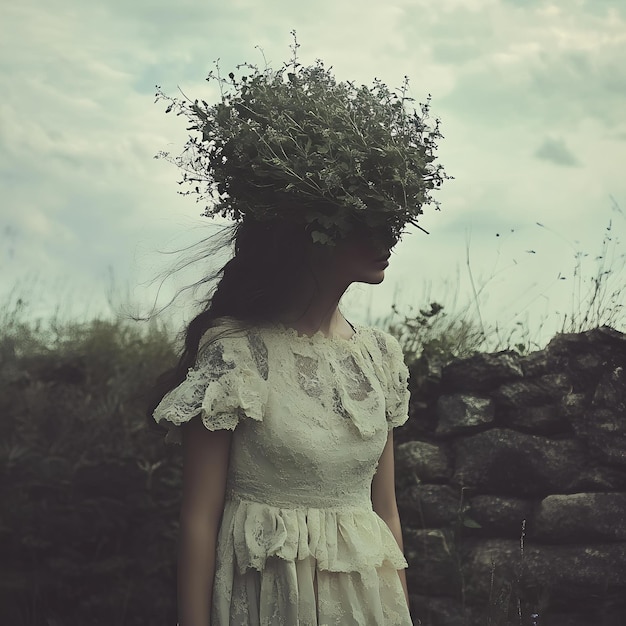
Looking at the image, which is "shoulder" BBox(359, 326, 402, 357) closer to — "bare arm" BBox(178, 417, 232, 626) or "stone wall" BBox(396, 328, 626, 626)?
"bare arm" BBox(178, 417, 232, 626)

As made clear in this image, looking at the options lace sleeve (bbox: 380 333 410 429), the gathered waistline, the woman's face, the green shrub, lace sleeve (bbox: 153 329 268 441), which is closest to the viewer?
lace sleeve (bbox: 153 329 268 441)

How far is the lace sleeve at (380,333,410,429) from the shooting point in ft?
10.6

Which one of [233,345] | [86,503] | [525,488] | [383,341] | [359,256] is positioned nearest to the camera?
[233,345]

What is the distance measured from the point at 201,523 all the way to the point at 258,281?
804mm

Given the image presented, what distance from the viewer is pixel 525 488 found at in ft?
16.8

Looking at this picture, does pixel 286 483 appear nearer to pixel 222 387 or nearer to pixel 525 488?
pixel 222 387

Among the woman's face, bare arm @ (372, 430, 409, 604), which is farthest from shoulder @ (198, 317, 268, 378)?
bare arm @ (372, 430, 409, 604)

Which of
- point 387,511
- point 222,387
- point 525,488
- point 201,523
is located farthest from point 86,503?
point 222,387

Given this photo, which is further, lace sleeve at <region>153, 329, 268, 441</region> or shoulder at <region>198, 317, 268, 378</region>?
shoulder at <region>198, 317, 268, 378</region>

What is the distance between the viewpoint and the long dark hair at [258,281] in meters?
2.96

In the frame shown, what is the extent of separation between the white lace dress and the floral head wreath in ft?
1.45

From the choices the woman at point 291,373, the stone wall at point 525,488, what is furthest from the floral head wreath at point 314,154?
the stone wall at point 525,488

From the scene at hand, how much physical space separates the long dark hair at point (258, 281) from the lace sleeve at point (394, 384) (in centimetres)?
52

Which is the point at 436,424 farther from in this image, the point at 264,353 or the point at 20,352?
the point at 20,352
